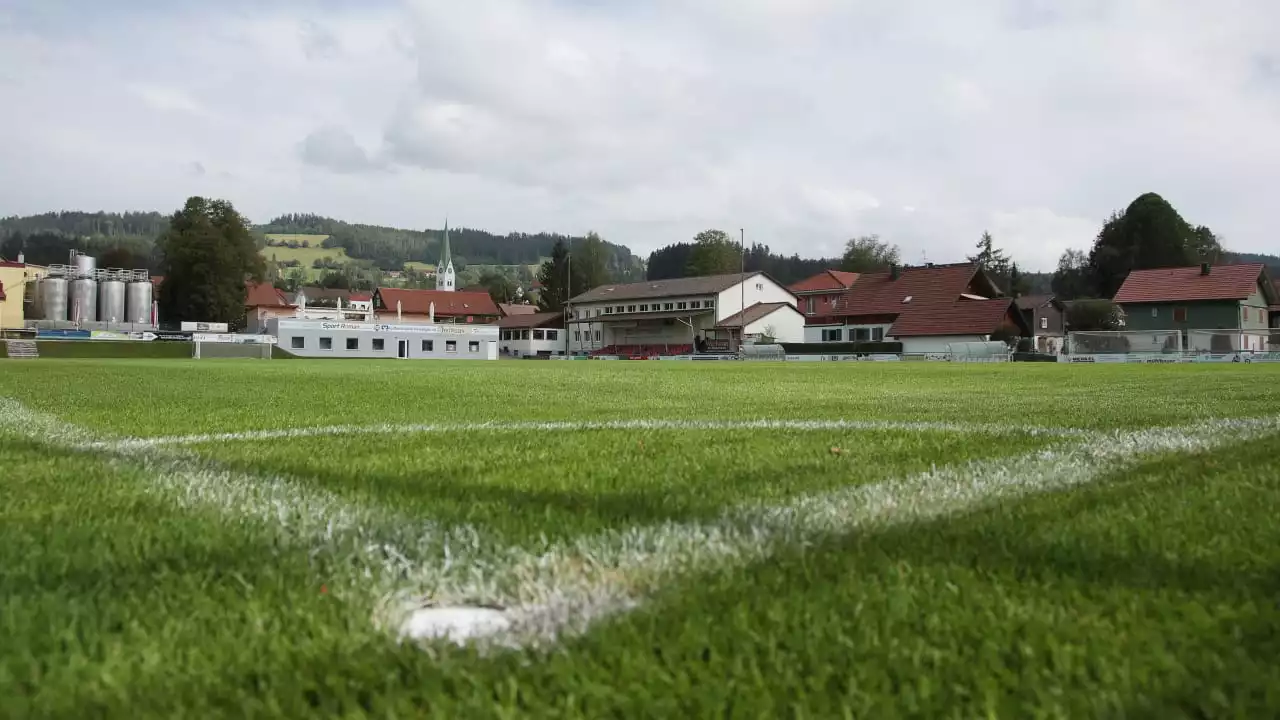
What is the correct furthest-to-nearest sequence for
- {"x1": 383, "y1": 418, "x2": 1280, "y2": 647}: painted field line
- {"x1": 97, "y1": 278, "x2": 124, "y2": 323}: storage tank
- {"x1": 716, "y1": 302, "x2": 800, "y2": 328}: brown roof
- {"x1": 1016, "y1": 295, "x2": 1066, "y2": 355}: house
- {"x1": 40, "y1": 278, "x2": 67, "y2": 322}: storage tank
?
{"x1": 97, "y1": 278, "x2": 124, "y2": 323}: storage tank < {"x1": 40, "y1": 278, "x2": 67, "y2": 322}: storage tank < {"x1": 716, "y1": 302, "x2": 800, "y2": 328}: brown roof < {"x1": 1016, "y1": 295, "x2": 1066, "y2": 355}: house < {"x1": 383, "y1": 418, "x2": 1280, "y2": 647}: painted field line

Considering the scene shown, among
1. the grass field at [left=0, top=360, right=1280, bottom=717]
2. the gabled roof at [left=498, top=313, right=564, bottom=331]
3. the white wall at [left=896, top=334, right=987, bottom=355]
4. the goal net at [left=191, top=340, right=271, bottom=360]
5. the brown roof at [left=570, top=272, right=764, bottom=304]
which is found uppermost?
the brown roof at [left=570, top=272, right=764, bottom=304]

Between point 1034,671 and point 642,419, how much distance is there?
4.46m

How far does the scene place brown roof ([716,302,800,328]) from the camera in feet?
196

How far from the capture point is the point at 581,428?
4.97 meters

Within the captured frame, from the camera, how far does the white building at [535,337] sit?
75812 mm

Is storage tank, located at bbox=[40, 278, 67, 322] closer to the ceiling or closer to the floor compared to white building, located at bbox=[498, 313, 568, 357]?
closer to the ceiling

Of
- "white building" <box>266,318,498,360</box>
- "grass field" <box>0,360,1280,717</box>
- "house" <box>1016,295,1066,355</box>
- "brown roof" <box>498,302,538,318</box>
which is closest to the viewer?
"grass field" <box>0,360,1280,717</box>

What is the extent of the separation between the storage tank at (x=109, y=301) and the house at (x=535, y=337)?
32.1 m

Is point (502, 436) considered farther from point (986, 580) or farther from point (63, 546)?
point (986, 580)

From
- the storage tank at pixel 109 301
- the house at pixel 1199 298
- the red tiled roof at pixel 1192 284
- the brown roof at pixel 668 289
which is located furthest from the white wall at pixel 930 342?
the storage tank at pixel 109 301

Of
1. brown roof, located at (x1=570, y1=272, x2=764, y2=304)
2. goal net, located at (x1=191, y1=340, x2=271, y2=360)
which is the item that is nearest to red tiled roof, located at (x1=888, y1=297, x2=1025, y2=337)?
brown roof, located at (x1=570, y1=272, x2=764, y2=304)

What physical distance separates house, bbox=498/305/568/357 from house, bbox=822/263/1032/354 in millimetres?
28315

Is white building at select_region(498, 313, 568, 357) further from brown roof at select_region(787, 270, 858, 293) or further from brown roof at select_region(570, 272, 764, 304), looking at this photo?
brown roof at select_region(787, 270, 858, 293)

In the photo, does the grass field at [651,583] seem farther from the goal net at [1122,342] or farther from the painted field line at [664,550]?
the goal net at [1122,342]
